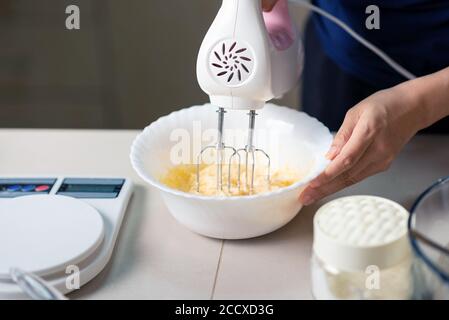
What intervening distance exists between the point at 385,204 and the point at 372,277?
0.24 ft

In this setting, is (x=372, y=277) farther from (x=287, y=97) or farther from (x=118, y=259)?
(x=287, y=97)

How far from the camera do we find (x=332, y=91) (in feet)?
3.87

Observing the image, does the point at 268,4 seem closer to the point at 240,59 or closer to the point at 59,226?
the point at 240,59

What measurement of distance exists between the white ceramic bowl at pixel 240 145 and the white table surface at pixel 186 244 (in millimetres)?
24

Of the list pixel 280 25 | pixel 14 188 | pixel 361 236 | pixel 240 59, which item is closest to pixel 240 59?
pixel 240 59

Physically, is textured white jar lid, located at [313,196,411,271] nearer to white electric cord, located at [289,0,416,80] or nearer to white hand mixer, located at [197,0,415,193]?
white hand mixer, located at [197,0,415,193]

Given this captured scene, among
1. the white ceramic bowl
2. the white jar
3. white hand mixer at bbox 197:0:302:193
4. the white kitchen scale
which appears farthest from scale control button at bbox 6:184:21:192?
the white jar

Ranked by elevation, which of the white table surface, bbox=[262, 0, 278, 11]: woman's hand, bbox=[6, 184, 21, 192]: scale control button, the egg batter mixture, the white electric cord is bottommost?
the white table surface

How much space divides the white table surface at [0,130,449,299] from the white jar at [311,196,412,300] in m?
0.10

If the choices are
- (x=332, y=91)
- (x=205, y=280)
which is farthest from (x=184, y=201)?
(x=332, y=91)

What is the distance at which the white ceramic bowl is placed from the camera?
0.70 m

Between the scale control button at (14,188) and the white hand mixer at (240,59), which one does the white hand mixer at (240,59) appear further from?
the scale control button at (14,188)

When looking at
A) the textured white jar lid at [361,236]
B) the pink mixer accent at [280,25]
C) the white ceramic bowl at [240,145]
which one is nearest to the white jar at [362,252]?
the textured white jar lid at [361,236]

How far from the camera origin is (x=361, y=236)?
56 centimetres
